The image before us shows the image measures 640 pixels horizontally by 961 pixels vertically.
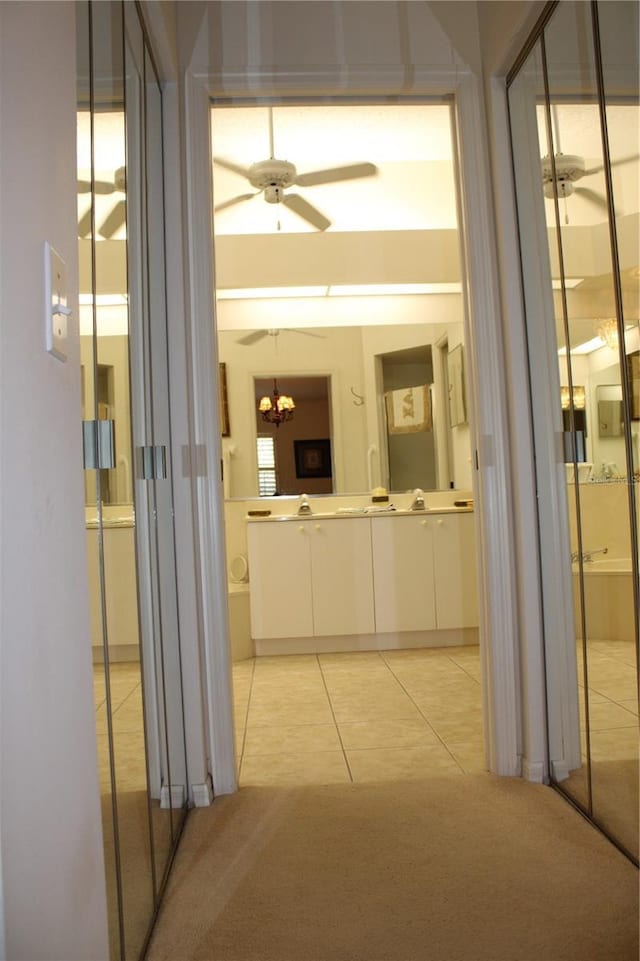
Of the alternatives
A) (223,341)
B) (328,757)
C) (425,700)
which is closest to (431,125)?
(223,341)

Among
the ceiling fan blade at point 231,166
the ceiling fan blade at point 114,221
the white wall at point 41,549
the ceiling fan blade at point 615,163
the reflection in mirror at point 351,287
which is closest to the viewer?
the white wall at point 41,549

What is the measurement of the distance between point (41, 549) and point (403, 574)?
363cm

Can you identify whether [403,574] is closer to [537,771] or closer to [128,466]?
[537,771]

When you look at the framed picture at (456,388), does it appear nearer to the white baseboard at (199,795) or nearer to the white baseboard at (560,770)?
the white baseboard at (560,770)

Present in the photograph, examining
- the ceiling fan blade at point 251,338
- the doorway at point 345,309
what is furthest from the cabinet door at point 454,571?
the ceiling fan blade at point 251,338

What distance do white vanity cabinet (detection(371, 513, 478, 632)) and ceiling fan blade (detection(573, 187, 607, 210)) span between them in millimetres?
2672

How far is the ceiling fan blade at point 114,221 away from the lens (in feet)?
4.68

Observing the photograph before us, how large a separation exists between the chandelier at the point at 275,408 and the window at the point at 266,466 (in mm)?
137

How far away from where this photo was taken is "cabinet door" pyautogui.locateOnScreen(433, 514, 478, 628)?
170 inches

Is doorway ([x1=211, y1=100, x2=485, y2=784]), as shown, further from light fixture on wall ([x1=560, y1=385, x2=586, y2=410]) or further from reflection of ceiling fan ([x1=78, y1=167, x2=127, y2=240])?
reflection of ceiling fan ([x1=78, y1=167, x2=127, y2=240])

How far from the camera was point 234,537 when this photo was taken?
15.8 ft

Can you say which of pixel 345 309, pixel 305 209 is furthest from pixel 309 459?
pixel 305 209

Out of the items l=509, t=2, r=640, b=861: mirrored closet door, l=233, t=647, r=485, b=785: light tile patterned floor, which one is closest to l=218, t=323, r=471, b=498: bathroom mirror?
l=233, t=647, r=485, b=785: light tile patterned floor

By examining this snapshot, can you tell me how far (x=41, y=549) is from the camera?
2.71 feet
